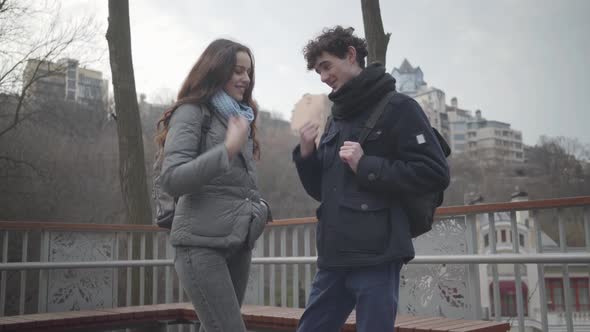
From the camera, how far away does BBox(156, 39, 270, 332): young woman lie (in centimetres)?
191

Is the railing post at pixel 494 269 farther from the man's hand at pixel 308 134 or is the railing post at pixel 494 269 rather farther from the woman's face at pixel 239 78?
the woman's face at pixel 239 78

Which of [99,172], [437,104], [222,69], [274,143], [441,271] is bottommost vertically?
[441,271]

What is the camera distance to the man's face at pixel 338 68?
209 cm

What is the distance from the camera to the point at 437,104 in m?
104

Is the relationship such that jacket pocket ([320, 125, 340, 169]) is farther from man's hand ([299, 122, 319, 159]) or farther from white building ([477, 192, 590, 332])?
white building ([477, 192, 590, 332])

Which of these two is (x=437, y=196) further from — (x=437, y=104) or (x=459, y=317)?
(x=437, y=104)

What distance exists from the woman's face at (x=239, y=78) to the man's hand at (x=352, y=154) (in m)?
0.50

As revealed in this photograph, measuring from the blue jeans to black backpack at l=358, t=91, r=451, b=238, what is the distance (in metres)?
0.16

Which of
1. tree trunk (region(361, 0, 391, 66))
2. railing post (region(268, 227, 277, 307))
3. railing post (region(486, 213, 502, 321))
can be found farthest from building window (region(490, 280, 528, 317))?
tree trunk (region(361, 0, 391, 66))

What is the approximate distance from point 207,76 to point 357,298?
97cm

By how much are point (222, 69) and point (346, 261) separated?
2.76 ft

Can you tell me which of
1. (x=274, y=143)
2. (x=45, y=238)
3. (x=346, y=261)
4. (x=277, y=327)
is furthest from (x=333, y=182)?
(x=274, y=143)

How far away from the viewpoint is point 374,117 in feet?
6.48

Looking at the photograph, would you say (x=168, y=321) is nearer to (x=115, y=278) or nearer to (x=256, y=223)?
(x=115, y=278)
